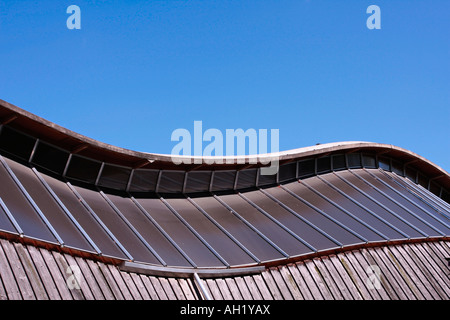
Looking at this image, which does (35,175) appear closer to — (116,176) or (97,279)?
(116,176)

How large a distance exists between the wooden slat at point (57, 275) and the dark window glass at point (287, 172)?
10.3 metres

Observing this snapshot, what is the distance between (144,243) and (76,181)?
2.65 metres

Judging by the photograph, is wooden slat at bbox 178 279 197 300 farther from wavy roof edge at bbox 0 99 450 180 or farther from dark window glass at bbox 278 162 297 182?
dark window glass at bbox 278 162 297 182

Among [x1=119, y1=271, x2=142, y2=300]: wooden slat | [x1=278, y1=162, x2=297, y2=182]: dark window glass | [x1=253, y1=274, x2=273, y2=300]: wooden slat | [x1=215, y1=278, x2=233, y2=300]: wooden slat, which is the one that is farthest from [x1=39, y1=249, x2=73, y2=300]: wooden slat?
[x1=278, y1=162, x2=297, y2=182]: dark window glass

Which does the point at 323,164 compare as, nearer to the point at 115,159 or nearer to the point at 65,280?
the point at 115,159

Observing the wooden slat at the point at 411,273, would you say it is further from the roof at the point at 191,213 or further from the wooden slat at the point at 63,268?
the wooden slat at the point at 63,268

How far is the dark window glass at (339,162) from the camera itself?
867 inches

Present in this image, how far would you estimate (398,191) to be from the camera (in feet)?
73.7

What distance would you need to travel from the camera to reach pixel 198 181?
56.7ft

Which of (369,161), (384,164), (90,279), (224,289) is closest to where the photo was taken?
(90,279)

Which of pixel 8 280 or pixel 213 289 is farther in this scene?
pixel 213 289

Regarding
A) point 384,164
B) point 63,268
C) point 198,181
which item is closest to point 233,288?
point 63,268

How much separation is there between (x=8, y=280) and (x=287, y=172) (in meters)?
11.8
